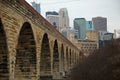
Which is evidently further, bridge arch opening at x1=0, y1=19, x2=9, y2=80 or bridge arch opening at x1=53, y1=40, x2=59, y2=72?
bridge arch opening at x1=53, y1=40, x2=59, y2=72

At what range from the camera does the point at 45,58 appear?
25.5m

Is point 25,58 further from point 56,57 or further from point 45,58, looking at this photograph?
point 56,57

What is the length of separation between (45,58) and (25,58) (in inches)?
196

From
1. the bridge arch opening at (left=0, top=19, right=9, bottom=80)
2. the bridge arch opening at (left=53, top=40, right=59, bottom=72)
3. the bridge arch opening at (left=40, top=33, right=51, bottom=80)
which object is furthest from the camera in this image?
the bridge arch opening at (left=53, top=40, right=59, bottom=72)

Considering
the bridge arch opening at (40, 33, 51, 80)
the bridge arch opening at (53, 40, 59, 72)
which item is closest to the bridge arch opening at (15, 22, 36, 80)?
the bridge arch opening at (40, 33, 51, 80)

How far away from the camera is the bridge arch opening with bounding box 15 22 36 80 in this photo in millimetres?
20141

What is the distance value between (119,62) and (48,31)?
1285 centimetres

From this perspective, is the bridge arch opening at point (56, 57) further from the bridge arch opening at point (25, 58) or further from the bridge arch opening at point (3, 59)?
the bridge arch opening at point (3, 59)

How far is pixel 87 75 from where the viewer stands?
13.9 meters

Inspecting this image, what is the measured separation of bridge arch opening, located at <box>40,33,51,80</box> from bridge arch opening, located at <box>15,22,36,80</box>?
3663mm

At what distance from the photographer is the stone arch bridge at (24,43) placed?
15.2 metres

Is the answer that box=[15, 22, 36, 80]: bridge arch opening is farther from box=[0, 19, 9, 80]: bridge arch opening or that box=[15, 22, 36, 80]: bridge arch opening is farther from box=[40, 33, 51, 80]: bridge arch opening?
box=[0, 19, 9, 80]: bridge arch opening

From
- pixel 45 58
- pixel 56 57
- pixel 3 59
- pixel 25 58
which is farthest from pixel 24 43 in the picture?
pixel 56 57

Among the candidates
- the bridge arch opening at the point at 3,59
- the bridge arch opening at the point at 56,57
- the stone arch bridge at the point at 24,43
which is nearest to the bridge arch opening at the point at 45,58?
the stone arch bridge at the point at 24,43
